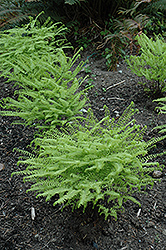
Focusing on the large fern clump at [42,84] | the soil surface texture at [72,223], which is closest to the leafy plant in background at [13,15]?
the large fern clump at [42,84]

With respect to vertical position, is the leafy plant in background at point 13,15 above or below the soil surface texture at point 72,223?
above

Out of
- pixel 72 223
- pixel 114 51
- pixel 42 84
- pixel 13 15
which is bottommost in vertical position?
pixel 72 223

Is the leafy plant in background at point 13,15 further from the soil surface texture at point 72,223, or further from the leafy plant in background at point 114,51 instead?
the soil surface texture at point 72,223

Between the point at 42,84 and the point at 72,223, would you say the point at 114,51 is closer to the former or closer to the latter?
the point at 42,84

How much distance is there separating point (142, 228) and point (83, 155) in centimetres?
82

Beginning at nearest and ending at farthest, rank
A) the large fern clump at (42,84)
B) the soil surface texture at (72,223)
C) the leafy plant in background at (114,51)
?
1. the soil surface texture at (72,223)
2. the large fern clump at (42,84)
3. the leafy plant in background at (114,51)

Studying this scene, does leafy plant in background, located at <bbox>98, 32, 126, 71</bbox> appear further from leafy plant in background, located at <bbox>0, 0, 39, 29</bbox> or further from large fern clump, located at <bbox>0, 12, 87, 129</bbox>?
leafy plant in background, located at <bbox>0, 0, 39, 29</bbox>

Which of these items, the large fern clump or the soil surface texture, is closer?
the soil surface texture

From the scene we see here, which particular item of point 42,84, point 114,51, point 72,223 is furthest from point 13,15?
point 72,223

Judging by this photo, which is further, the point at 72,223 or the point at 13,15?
the point at 13,15

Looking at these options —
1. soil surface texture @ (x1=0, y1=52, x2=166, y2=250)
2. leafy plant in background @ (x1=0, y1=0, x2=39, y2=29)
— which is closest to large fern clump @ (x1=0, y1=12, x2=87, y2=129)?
soil surface texture @ (x1=0, y1=52, x2=166, y2=250)

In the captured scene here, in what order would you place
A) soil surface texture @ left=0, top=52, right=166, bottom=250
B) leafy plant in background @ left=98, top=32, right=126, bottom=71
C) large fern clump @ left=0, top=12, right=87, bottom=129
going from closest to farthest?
soil surface texture @ left=0, top=52, right=166, bottom=250
large fern clump @ left=0, top=12, right=87, bottom=129
leafy plant in background @ left=98, top=32, right=126, bottom=71

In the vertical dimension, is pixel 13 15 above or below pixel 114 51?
above

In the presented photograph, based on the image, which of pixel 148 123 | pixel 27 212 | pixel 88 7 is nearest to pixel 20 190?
pixel 27 212
